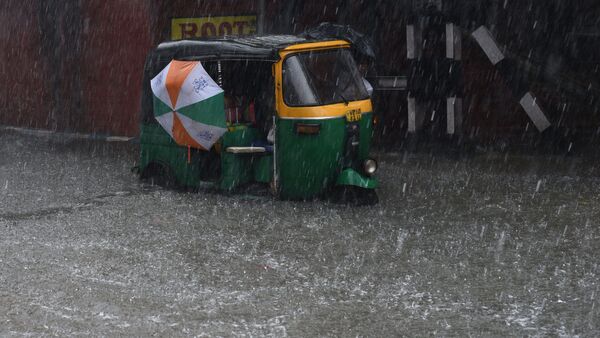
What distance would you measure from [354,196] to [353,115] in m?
0.90

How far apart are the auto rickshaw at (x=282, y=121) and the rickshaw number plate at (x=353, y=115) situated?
0.04 ft

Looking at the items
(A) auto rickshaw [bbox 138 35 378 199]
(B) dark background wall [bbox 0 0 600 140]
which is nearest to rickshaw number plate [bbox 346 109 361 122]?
(A) auto rickshaw [bbox 138 35 378 199]

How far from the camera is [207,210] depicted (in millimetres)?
10188

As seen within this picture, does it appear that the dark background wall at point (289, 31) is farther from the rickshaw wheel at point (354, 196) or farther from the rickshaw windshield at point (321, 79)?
the rickshaw wheel at point (354, 196)

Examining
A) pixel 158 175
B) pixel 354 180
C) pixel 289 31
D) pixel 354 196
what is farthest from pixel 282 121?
pixel 289 31

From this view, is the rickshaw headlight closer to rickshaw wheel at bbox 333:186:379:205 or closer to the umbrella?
rickshaw wheel at bbox 333:186:379:205

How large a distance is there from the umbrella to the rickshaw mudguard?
139 cm

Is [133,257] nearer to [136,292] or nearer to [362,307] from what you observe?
[136,292]


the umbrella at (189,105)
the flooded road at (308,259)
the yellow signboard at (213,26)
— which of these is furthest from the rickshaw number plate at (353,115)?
the yellow signboard at (213,26)

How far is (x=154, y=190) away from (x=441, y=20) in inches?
205

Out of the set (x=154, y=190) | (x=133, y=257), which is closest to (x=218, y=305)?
(x=133, y=257)

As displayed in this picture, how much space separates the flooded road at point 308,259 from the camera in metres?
6.46

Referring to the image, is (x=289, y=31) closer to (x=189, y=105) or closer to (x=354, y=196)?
(x=189, y=105)

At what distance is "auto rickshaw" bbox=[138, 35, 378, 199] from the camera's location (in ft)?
33.4
